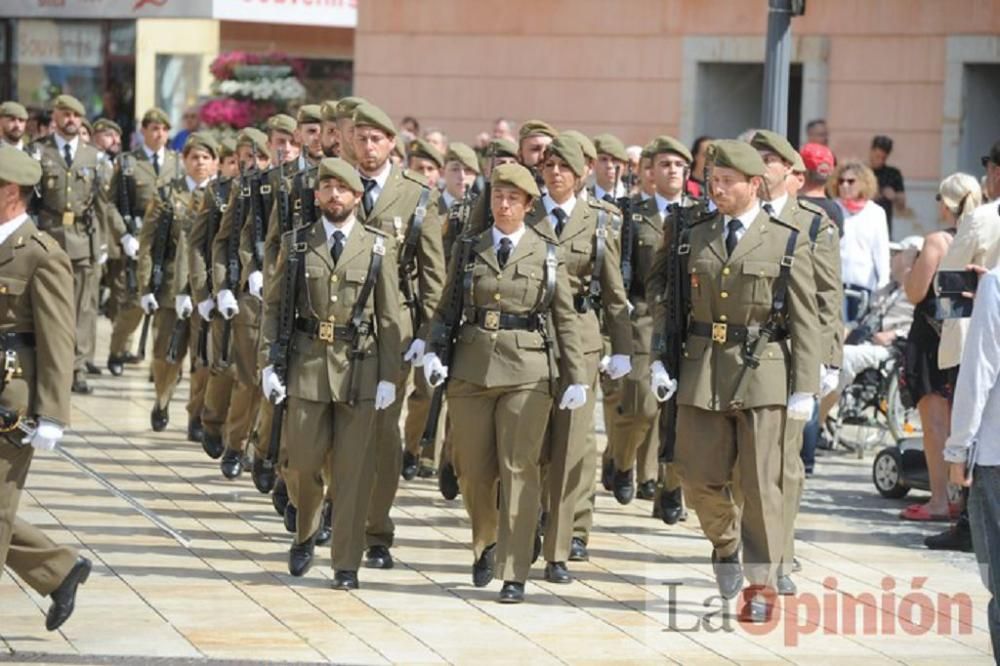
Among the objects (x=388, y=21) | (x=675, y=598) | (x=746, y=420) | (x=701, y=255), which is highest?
(x=388, y=21)

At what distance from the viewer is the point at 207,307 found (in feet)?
45.4

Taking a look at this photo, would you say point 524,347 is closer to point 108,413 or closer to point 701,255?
point 701,255

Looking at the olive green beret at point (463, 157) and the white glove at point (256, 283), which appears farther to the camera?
the olive green beret at point (463, 157)

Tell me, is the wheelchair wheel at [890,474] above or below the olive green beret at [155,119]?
below

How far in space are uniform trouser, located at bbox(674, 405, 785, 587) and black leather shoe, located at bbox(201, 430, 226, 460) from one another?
184 inches

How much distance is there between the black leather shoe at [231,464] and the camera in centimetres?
1358

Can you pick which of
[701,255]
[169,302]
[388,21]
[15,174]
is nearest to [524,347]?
[701,255]

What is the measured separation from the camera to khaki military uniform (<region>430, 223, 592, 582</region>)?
10.2 metres

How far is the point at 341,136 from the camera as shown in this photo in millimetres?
11766

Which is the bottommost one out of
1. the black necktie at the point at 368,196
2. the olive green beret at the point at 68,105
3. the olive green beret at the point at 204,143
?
the black necktie at the point at 368,196

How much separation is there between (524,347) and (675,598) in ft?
4.30

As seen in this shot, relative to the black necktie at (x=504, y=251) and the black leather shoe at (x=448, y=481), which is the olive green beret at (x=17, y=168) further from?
the black leather shoe at (x=448, y=481)

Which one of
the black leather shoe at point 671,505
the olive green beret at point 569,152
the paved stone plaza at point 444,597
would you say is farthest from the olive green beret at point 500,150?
the olive green beret at point 569,152

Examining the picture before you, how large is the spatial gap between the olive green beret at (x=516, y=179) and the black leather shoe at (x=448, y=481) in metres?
2.42
